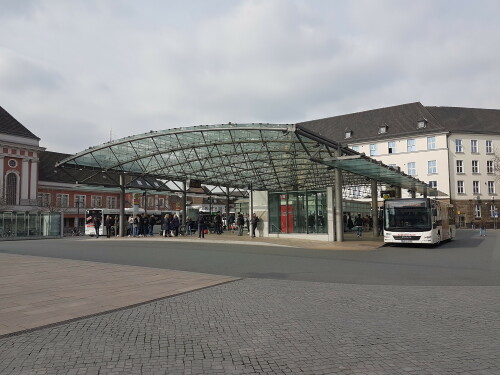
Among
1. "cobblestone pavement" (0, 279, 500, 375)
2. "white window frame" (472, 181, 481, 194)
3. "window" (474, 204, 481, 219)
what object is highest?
"white window frame" (472, 181, 481, 194)

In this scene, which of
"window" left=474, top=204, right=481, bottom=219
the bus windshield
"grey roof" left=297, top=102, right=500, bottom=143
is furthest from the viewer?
"grey roof" left=297, top=102, right=500, bottom=143

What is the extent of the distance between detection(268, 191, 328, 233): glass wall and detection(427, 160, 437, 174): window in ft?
136

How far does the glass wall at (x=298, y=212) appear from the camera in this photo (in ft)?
85.2

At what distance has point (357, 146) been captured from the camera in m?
69.3

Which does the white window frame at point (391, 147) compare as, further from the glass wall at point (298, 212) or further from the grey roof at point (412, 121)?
the glass wall at point (298, 212)

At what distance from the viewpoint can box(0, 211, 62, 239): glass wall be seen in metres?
34.3

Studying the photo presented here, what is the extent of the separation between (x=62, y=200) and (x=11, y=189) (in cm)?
1107

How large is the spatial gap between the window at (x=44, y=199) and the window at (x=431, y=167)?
5724 cm

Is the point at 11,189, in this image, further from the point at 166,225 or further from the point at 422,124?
the point at 422,124

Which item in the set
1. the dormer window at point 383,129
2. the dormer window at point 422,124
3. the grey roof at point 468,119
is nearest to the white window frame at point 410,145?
the dormer window at point 422,124

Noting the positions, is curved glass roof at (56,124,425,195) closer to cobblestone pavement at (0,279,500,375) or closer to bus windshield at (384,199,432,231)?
bus windshield at (384,199,432,231)

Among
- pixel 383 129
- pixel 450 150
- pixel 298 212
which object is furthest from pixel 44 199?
pixel 450 150

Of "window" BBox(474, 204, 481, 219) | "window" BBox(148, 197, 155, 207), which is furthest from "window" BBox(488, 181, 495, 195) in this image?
"window" BBox(148, 197, 155, 207)

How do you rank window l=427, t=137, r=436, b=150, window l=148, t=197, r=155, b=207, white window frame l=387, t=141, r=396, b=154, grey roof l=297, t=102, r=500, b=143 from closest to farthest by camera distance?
window l=427, t=137, r=436, b=150
grey roof l=297, t=102, r=500, b=143
white window frame l=387, t=141, r=396, b=154
window l=148, t=197, r=155, b=207
